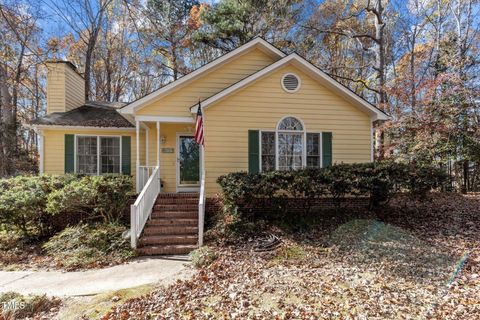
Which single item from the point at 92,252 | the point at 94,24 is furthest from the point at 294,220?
the point at 94,24

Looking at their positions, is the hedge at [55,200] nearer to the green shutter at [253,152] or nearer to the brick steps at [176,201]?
the brick steps at [176,201]

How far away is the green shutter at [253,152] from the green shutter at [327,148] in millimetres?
2252

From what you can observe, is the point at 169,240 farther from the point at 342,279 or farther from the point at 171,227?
the point at 342,279

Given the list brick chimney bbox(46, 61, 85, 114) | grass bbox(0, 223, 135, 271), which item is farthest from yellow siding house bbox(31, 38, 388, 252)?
grass bbox(0, 223, 135, 271)

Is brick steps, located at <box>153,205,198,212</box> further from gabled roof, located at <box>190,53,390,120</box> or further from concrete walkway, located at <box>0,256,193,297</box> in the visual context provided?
gabled roof, located at <box>190,53,390,120</box>

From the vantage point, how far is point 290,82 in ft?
30.4

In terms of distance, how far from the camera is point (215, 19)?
17.8 meters

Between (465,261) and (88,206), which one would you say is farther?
(88,206)

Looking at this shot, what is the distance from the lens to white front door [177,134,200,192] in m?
10.5

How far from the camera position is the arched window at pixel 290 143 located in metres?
9.28

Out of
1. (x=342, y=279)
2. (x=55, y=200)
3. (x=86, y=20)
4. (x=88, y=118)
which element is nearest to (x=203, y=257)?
(x=342, y=279)

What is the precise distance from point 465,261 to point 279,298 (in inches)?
160

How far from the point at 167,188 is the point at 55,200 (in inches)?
153

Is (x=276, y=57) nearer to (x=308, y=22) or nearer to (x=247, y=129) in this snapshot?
(x=247, y=129)
